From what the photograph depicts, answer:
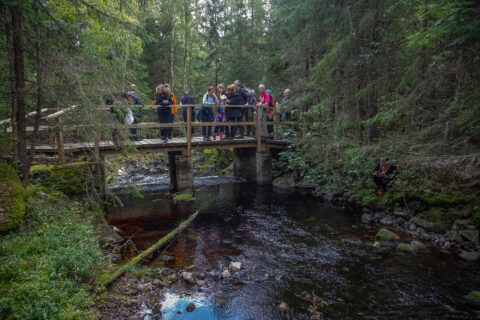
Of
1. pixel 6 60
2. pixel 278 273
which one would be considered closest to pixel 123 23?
pixel 6 60

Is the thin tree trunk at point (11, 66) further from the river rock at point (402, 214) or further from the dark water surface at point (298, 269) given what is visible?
the river rock at point (402, 214)

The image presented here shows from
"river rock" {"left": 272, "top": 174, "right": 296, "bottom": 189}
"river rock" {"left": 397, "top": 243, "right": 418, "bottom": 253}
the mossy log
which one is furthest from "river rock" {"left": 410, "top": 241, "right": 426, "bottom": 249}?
"river rock" {"left": 272, "top": 174, "right": 296, "bottom": 189}

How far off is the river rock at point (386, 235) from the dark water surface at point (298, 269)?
9.0 inches

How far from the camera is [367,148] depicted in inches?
310

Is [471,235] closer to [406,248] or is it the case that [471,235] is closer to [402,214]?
[406,248]

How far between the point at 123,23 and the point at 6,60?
234 centimetres

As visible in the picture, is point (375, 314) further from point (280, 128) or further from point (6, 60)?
point (280, 128)

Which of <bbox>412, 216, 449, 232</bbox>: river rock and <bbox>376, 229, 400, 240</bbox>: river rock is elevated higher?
<bbox>412, 216, 449, 232</bbox>: river rock

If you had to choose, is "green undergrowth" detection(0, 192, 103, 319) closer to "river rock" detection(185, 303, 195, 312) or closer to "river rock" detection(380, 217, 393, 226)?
"river rock" detection(185, 303, 195, 312)

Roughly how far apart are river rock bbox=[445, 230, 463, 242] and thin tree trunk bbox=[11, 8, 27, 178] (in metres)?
9.70

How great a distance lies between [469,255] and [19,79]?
966 cm

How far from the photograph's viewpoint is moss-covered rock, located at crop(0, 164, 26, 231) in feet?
15.2

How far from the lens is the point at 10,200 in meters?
4.78

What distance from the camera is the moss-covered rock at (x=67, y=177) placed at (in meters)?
7.25
